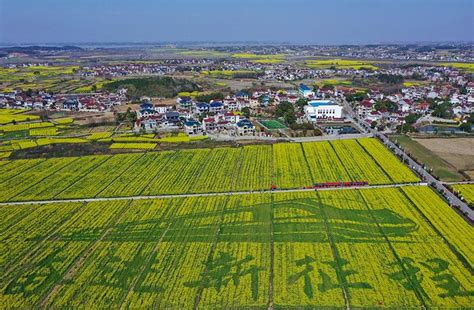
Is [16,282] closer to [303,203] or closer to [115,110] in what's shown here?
[303,203]

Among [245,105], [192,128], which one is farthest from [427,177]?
[245,105]

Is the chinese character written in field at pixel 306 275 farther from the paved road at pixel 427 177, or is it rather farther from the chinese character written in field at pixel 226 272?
the paved road at pixel 427 177

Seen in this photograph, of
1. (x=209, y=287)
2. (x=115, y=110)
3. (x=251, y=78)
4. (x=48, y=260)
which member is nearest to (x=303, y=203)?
(x=209, y=287)

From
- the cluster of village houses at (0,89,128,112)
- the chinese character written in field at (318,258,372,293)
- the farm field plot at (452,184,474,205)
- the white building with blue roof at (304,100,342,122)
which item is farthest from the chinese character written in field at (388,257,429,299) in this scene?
the cluster of village houses at (0,89,128,112)

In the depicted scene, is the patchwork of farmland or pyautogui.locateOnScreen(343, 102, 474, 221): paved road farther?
the patchwork of farmland

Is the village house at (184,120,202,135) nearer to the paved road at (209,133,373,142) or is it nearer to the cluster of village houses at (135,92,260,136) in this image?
the cluster of village houses at (135,92,260,136)
